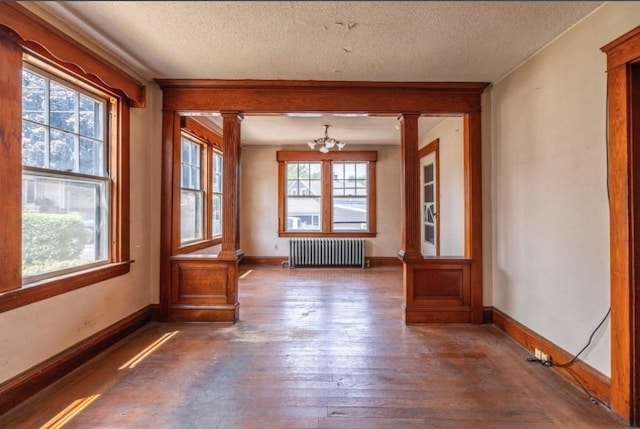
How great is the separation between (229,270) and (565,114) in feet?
10.8

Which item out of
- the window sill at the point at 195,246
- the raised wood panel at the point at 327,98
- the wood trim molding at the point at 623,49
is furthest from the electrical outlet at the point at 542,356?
the window sill at the point at 195,246

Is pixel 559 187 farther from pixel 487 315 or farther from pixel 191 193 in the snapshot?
pixel 191 193

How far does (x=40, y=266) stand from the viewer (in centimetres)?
234

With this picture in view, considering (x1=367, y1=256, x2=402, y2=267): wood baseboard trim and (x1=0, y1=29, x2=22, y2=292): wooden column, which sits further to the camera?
(x1=367, y1=256, x2=402, y2=267): wood baseboard trim

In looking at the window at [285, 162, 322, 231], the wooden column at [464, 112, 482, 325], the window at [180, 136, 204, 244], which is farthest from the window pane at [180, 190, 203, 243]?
the wooden column at [464, 112, 482, 325]

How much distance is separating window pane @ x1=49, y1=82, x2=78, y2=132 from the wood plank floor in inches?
74.1

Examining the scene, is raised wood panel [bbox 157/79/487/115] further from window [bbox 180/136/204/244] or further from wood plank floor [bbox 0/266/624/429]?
wood plank floor [bbox 0/266/624/429]

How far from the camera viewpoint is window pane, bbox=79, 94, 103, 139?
2766mm

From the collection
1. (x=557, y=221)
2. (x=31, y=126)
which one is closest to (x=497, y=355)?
(x=557, y=221)

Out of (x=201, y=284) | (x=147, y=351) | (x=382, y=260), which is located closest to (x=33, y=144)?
(x=147, y=351)

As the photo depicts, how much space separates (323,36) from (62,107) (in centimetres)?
208

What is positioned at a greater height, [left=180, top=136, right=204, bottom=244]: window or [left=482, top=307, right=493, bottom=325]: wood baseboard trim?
[left=180, top=136, right=204, bottom=244]: window

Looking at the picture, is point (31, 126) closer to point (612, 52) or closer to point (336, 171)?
point (612, 52)

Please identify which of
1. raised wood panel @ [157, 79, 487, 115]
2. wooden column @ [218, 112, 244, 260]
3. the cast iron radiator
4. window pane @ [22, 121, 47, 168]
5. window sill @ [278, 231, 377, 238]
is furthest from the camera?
window sill @ [278, 231, 377, 238]
